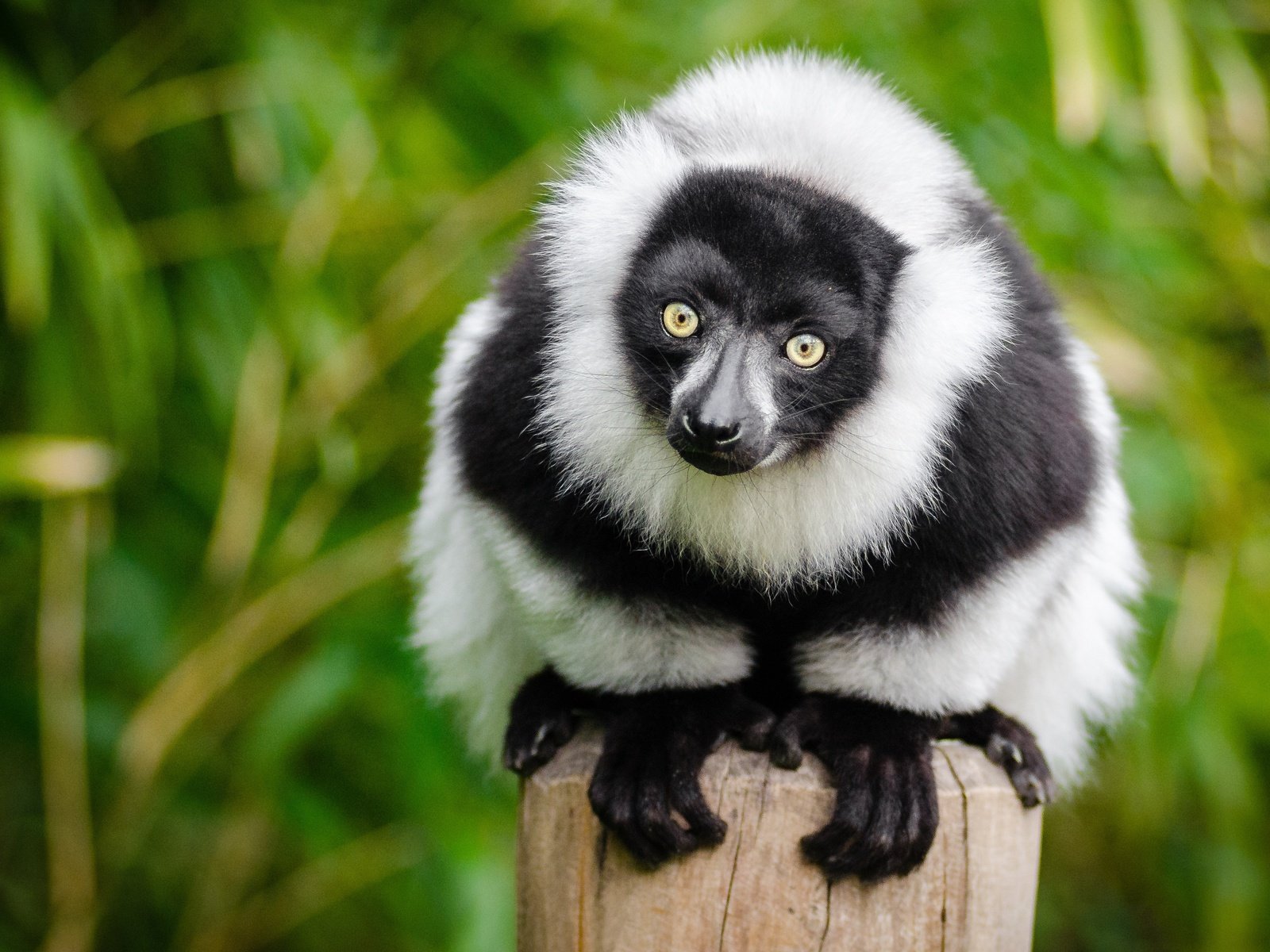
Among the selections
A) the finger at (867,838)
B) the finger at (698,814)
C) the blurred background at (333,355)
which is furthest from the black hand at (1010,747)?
the blurred background at (333,355)

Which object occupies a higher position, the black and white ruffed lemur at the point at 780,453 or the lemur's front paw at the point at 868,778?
the black and white ruffed lemur at the point at 780,453

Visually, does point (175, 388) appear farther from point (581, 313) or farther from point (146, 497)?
point (581, 313)

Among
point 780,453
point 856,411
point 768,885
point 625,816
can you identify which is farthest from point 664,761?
point 856,411

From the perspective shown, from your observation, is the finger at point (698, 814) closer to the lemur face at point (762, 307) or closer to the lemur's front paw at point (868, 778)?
the lemur's front paw at point (868, 778)

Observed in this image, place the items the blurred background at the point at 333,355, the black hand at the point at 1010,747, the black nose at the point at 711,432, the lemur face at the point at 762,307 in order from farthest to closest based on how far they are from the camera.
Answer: the blurred background at the point at 333,355 → the black hand at the point at 1010,747 → the lemur face at the point at 762,307 → the black nose at the point at 711,432

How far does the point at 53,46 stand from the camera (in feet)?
10.6

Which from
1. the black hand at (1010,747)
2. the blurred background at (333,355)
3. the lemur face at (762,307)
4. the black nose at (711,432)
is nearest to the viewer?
the black nose at (711,432)

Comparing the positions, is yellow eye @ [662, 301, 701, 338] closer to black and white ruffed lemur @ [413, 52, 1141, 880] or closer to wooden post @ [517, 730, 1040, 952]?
black and white ruffed lemur @ [413, 52, 1141, 880]

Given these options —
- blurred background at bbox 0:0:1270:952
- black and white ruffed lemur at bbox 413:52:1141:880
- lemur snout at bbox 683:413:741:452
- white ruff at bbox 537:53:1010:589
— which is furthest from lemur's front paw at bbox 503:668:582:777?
blurred background at bbox 0:0:1270:952

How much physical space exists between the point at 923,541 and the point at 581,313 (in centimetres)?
63

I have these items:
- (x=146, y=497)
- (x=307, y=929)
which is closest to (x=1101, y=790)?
(x=307, y=929)

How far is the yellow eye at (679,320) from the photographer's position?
1797mm

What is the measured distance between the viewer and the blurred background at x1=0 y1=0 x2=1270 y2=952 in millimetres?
3080

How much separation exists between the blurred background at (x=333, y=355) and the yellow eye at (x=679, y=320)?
4.93 ft
